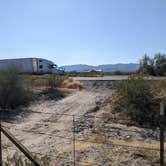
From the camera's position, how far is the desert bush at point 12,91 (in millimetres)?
26125

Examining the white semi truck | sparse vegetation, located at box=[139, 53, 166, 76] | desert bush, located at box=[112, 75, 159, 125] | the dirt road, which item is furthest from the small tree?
desert bush, located at box=[112, 75, 159, 125]

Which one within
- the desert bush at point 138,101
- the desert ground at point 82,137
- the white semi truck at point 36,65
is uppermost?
the white semi truck at point 36,65

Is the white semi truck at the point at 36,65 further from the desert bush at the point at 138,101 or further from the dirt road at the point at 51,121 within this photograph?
the desert bush at the point at 138,101

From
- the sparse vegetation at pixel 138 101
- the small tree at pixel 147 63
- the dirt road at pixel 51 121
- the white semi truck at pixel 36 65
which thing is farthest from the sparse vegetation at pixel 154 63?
the sparse vegetation at pixel 138 101

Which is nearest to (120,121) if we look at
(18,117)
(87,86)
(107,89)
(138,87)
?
(138,87)

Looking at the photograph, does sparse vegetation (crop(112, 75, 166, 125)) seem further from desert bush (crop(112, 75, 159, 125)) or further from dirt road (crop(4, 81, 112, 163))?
dirt road (crop(4, 81, 112, 163))

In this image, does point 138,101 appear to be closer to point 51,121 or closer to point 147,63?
point 51,121

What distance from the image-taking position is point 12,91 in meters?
26.4

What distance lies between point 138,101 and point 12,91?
30.2 ft

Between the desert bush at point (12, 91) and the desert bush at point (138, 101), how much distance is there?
6.84m

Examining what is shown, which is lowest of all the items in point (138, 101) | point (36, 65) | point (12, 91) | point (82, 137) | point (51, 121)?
point (82, 137)

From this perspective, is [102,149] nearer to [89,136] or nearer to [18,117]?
[89,136]

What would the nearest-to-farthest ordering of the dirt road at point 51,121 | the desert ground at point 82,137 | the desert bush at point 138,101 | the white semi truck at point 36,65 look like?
1. the desert ground at point 82,137
2. the dirt road at point 51,121
3. the desert bush at point 138,101
4. the white semi truck at point 36,65

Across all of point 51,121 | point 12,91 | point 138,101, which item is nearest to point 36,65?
point 12,91
